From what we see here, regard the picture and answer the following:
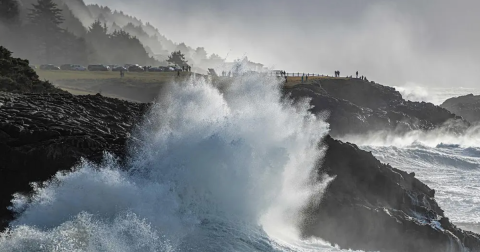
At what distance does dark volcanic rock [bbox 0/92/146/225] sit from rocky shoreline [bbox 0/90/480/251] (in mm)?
28

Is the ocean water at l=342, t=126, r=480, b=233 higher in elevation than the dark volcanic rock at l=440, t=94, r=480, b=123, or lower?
lower

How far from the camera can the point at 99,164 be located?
16.5 metres

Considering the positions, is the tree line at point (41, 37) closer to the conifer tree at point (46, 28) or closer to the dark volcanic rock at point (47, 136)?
the conifer tree at point (46, 28)

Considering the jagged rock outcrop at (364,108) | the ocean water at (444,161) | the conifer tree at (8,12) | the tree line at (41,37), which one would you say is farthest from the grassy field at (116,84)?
the tree line at (41,37)

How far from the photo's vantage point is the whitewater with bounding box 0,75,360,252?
1355cm

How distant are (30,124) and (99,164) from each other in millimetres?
2799

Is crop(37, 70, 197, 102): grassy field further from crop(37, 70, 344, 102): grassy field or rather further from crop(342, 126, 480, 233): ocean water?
crop(342, 126, 480, 233): ocean water

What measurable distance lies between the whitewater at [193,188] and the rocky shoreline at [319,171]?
2.21 feet

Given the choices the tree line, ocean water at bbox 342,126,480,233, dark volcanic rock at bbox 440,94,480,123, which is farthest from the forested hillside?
dark volcanic rock at bbox 440,94,480,123

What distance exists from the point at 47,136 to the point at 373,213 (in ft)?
37.7

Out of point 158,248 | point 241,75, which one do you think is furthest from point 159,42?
point 158,248

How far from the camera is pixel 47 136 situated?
17.1 meters

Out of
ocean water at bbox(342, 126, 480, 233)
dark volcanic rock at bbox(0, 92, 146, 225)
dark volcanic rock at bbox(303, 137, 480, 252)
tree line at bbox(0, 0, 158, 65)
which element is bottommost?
ocean water at bbox(342, 126, 480, 233)

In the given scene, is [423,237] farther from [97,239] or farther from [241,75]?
[97,239]
